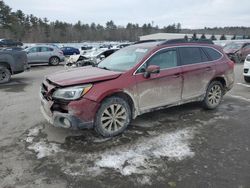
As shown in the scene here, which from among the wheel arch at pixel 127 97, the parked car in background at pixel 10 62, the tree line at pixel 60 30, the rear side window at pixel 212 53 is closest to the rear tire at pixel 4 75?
the parked car in background at pixel 10 62

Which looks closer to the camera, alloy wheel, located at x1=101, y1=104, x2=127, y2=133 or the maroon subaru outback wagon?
the maroon subaru outback wagon

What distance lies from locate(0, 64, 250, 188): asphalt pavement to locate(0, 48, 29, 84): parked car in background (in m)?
5.31

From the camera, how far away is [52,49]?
19188 millimetres

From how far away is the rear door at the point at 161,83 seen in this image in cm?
495

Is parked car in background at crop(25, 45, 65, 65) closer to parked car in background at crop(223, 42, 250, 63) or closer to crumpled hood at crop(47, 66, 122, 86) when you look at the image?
parked car in background at crop(223, 42, 250, 63)

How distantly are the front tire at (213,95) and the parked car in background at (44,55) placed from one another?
14762 millimetres

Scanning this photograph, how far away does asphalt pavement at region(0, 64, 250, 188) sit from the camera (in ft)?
11.2

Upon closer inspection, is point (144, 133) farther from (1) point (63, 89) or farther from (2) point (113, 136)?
(1) point (63, 89)

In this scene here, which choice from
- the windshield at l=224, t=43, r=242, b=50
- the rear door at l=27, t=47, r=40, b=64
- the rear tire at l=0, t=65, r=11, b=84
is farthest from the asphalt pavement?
the windshield at l=224, t=43, r=242, b=50

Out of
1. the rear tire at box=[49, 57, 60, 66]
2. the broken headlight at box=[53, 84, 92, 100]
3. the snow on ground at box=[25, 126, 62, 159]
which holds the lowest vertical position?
the rear tire at box=[49, 57, 60, 66]

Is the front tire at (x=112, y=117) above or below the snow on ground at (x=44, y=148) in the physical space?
above

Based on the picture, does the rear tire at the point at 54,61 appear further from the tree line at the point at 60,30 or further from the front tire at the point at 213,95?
the tree line at the point at 60,30

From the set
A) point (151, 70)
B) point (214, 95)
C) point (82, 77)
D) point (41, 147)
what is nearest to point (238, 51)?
point (214, 95)

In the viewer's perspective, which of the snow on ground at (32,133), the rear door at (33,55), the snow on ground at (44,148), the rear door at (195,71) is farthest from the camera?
the rear door at (33,55)
